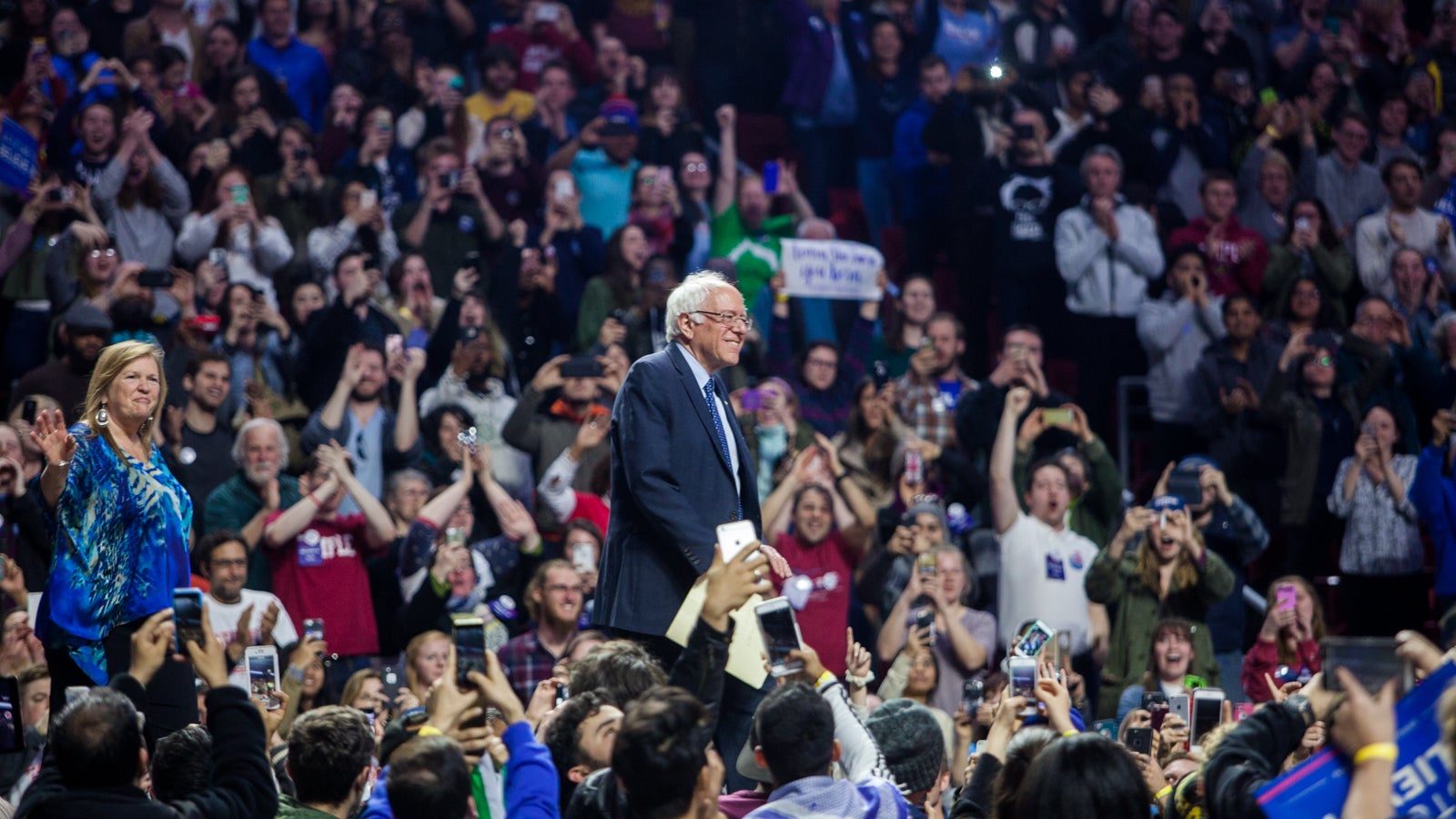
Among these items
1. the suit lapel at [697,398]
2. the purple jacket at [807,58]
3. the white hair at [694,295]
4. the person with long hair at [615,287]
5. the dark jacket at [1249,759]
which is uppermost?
the purple jacket at [807,58]

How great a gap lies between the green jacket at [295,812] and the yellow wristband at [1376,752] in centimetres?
211

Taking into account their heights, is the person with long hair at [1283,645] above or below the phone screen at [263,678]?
below

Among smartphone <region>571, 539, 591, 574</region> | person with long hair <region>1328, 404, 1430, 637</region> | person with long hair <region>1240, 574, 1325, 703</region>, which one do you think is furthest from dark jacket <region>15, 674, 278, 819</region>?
person with long hair <region>1328, 404, 1430, 637</region>

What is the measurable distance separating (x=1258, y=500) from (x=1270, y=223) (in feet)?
7.21

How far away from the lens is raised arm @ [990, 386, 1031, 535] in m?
8.80

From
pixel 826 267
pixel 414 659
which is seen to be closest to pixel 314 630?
pixel 414 659

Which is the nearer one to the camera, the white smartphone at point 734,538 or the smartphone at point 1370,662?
the smartphone at point 1370,662

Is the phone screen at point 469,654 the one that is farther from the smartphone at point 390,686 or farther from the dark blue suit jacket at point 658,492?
the smartphone at point 390,686

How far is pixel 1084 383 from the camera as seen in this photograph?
1069 cm

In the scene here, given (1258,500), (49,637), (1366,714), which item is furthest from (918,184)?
(1366,714)

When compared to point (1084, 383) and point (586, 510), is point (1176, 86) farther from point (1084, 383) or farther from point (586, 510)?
point (586, 510)

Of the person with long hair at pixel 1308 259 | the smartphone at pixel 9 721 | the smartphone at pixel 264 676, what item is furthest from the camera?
the person with long hair at pixel 1308 259

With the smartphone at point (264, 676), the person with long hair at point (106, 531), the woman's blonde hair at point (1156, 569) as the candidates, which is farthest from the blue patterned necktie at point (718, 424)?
the woman's blonde hair at point (1156, 569)

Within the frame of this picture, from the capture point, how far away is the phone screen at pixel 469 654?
137 inches
